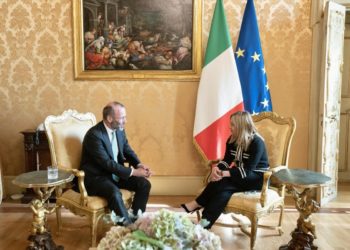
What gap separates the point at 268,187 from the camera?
10.7 feet

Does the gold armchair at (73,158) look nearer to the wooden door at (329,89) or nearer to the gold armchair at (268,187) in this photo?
the gold armchair at (268,187)

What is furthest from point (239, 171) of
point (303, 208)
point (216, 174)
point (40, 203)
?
point (40, 203)

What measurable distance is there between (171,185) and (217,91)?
1247 millimetres

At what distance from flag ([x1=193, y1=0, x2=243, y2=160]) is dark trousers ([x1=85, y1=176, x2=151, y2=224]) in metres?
1.17

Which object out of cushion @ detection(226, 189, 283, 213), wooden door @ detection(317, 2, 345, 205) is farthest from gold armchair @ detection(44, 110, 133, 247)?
wooden door @ detection(317, 2, 345, 205)

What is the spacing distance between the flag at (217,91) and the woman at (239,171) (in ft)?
2.99

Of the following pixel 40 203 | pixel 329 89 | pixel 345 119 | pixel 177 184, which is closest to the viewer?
pixel 40 203

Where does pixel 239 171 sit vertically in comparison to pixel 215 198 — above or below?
above

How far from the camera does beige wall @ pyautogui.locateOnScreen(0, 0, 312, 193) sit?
14.0ft

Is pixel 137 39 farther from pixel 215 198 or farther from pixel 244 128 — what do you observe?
pixel 215 198

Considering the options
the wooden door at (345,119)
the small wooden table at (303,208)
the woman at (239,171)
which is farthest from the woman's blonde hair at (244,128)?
the wooden door at (345,119)

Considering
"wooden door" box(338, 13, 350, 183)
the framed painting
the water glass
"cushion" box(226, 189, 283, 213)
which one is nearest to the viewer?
the water glass

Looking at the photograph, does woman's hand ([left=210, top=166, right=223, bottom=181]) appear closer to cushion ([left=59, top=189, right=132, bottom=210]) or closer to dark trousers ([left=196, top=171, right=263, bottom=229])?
dark trousers ([left=196, top=171, right=263, bottom=229])

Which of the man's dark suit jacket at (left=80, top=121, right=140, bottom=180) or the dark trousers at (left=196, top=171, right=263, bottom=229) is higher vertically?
the man's dark suit jacket at (left=80, top=121, right=140, bottom=180)
